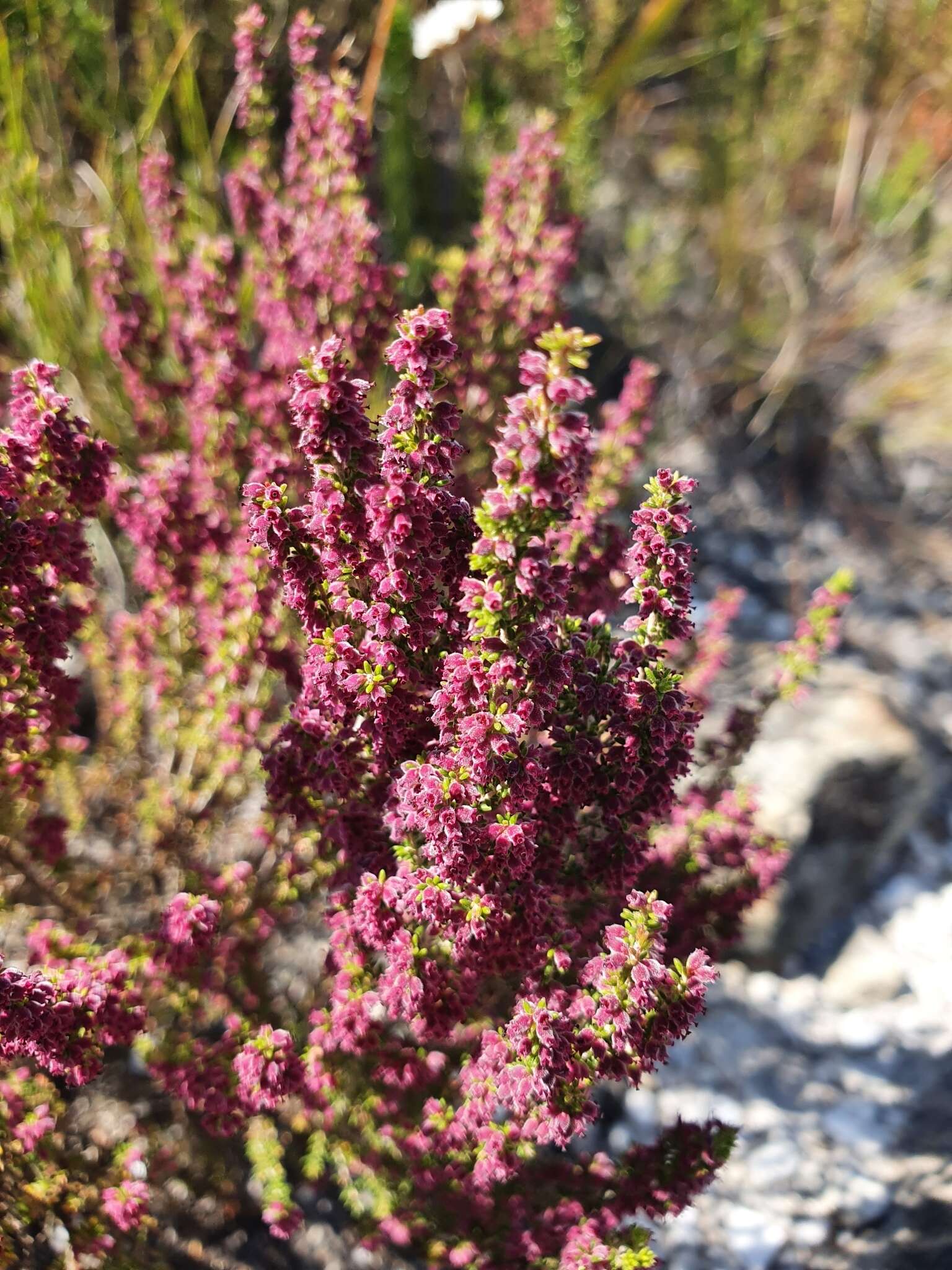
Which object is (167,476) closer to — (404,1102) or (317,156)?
(317,156)

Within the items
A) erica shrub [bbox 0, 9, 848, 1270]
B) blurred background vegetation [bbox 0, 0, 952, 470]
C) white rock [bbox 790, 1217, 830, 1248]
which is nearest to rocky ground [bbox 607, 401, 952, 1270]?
white rock [bbox 790, 1217, 830, 1248]

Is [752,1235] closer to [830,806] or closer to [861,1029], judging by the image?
[861,1029]

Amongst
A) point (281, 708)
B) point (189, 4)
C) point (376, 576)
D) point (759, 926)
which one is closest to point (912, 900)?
point (759, 926)

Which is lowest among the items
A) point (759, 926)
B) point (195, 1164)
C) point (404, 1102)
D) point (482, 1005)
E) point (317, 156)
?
point (195, 1164)

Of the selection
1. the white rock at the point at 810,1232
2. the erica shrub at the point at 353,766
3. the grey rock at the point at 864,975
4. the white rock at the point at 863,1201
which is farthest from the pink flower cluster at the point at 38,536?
the grey rock at the point at 864,975

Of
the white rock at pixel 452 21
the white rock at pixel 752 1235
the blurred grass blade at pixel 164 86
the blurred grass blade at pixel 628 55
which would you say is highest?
the blurred grass blade at pixel 628 55

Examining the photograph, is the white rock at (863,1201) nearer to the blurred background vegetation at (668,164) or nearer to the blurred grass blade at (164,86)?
the blurred background vegetation at (668,164)
